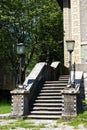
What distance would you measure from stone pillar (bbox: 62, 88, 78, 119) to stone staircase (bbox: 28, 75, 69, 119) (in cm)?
41

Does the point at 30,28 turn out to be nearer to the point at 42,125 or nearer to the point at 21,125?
the point at 21,125

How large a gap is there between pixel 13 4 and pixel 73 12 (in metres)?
5.49

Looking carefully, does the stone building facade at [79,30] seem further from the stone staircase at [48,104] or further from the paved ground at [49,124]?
the paved ground at [49,124]

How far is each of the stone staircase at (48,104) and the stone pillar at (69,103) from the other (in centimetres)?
41

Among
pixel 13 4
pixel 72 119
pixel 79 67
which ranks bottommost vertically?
pixel 72 119

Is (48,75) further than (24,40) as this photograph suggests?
No

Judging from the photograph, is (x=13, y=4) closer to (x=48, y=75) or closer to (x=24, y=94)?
(x=48, y=75)

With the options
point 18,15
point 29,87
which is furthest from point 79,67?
Answer: point 18,15

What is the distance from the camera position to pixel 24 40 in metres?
28.5

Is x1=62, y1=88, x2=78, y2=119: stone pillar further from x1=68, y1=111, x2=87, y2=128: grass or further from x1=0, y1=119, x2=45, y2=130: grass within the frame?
x1=0, y1=119, x2=45, y2=130: grass

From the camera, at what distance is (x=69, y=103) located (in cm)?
1502

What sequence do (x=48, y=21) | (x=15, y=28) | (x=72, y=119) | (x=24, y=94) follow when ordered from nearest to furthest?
(x=72, y=119), (x=24, y=94), (x=15, y=28), (x=48, y=21)

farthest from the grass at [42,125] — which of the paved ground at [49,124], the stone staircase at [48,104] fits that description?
the stone staircase at [48,104]

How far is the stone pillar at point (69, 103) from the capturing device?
14852 millimetres
